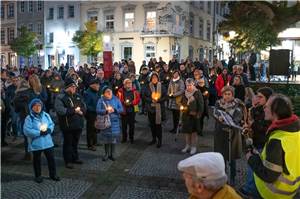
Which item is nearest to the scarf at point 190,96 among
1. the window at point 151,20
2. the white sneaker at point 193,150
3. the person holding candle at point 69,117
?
the white sneaker at point 193,150

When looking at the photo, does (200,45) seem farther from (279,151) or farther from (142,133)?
(279,151)

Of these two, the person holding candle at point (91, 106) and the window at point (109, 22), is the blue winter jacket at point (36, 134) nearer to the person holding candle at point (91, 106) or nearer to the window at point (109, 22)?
the person holding candle at point (91, 106)

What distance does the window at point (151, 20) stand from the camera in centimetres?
4050

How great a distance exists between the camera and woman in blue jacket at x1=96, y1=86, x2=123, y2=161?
30.0 ft

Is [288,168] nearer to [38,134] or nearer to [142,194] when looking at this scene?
[142,194]

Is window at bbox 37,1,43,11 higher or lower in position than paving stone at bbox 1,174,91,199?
higher

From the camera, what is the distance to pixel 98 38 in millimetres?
41125

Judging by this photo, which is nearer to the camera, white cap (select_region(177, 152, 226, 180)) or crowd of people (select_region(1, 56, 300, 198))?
white cap (select_region(177, 152, 226, 180))

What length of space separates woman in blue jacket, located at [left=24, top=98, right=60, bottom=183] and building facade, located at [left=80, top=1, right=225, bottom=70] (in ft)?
107

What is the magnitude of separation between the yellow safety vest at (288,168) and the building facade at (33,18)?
152ft

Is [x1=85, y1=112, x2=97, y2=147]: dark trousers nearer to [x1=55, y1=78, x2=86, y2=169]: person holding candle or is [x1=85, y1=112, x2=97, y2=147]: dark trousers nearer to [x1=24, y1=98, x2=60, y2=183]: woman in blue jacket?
[x1=55, y1=78, x2=86, y2=169]: person holding candle

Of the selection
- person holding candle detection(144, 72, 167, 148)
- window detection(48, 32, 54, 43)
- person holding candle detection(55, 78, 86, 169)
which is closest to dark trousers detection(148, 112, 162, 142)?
person holding candle detection(144, 72, 167, 148)

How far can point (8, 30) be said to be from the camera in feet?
187

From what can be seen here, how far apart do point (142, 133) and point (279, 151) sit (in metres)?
8.79
